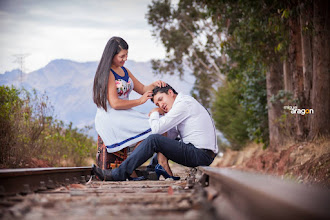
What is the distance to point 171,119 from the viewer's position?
185 inches

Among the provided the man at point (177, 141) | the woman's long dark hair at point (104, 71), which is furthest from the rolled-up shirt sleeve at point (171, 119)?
the woman's long dark hair at point (104, 71)

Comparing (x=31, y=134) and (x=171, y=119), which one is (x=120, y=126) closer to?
(x=171, y=119)

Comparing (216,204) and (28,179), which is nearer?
(216,204)

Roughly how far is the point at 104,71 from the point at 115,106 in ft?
1.46


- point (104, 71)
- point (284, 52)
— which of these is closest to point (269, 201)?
point (104, 71)

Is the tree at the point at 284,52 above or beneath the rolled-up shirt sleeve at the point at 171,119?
above

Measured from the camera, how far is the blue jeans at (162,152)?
177 inches

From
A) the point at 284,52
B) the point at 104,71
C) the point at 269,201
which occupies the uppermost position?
the point at 284,52

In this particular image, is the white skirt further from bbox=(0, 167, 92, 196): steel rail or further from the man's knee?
bbox=(0, 167, 92, 196): steel rail

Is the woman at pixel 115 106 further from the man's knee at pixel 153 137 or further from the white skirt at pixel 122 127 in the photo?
the man's knee at pixel 153 137

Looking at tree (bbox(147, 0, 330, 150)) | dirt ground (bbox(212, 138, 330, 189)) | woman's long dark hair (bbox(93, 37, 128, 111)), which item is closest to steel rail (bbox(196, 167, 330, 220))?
woman's long dark hair (bbox(93, 37, 128, 111))

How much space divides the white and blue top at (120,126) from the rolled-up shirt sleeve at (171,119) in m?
0.45

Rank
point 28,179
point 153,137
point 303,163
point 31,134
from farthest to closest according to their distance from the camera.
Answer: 1. point 31,134
2. point 303,163
3. point 153,137
4. point 28,179

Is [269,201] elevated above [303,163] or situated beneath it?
elevated above
